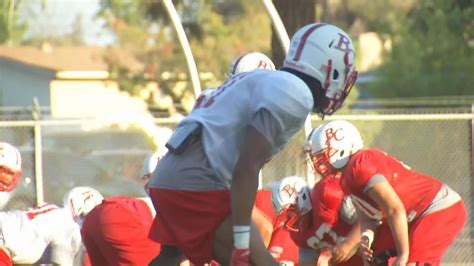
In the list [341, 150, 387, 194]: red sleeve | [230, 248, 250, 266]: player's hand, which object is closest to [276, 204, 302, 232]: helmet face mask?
[341, 150, 387, 194]: red sleeve

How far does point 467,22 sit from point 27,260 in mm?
15216

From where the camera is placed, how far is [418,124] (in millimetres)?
15516

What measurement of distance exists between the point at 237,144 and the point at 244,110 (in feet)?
0.50

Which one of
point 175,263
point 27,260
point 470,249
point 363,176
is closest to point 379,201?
point 363,176

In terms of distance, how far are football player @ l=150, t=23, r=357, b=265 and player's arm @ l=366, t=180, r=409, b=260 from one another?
181 cm

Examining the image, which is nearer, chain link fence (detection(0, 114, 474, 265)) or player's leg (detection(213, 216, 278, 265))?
player's leg (detection(213, 216, 278, 265))

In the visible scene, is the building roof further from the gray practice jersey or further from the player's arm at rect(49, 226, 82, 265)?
the gray practice jersey

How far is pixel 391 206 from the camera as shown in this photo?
7.79 m

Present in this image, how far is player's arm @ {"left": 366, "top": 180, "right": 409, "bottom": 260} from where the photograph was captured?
25.5ft

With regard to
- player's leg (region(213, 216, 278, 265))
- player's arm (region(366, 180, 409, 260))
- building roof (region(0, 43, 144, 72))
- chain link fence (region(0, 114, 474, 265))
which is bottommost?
building roof (region(0, 43, 144, 72))

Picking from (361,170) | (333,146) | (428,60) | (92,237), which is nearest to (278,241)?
(92,237)

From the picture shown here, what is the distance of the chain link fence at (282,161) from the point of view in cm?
1426

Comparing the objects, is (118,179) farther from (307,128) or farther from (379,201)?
(379,201)

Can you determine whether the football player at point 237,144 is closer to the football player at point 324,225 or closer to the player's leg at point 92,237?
the football player at point 324,225
